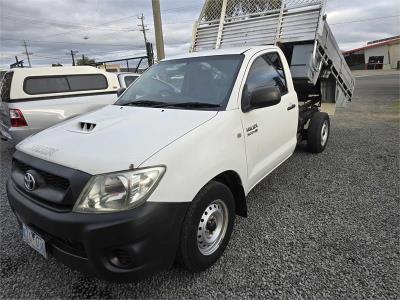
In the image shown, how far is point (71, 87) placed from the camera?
674 centimetres

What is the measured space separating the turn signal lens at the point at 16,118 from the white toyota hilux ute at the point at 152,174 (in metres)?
3.22

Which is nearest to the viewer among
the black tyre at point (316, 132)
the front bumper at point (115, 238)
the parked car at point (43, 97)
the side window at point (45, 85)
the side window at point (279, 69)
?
the front bumper at point (115, 238)

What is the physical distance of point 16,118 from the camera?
5617mm

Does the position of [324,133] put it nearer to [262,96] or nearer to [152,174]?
[262,96]

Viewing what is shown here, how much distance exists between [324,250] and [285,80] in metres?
2.18

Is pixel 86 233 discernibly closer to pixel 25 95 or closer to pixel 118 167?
pixel 118 167

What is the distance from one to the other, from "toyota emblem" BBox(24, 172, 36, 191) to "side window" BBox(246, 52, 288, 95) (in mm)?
2082

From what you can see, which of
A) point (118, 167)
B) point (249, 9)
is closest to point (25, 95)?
point (249, 9)

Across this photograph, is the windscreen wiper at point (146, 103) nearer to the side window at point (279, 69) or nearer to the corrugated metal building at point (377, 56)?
the side window at point (279, 69)

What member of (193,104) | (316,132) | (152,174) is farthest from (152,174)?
(316,132)

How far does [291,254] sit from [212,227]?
0.81 meters

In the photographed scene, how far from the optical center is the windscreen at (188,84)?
2975 millimetres

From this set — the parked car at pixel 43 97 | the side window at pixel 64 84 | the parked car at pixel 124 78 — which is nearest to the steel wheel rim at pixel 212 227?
the parked car at pixel 43 97

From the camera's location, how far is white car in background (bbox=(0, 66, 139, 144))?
5672 mm
